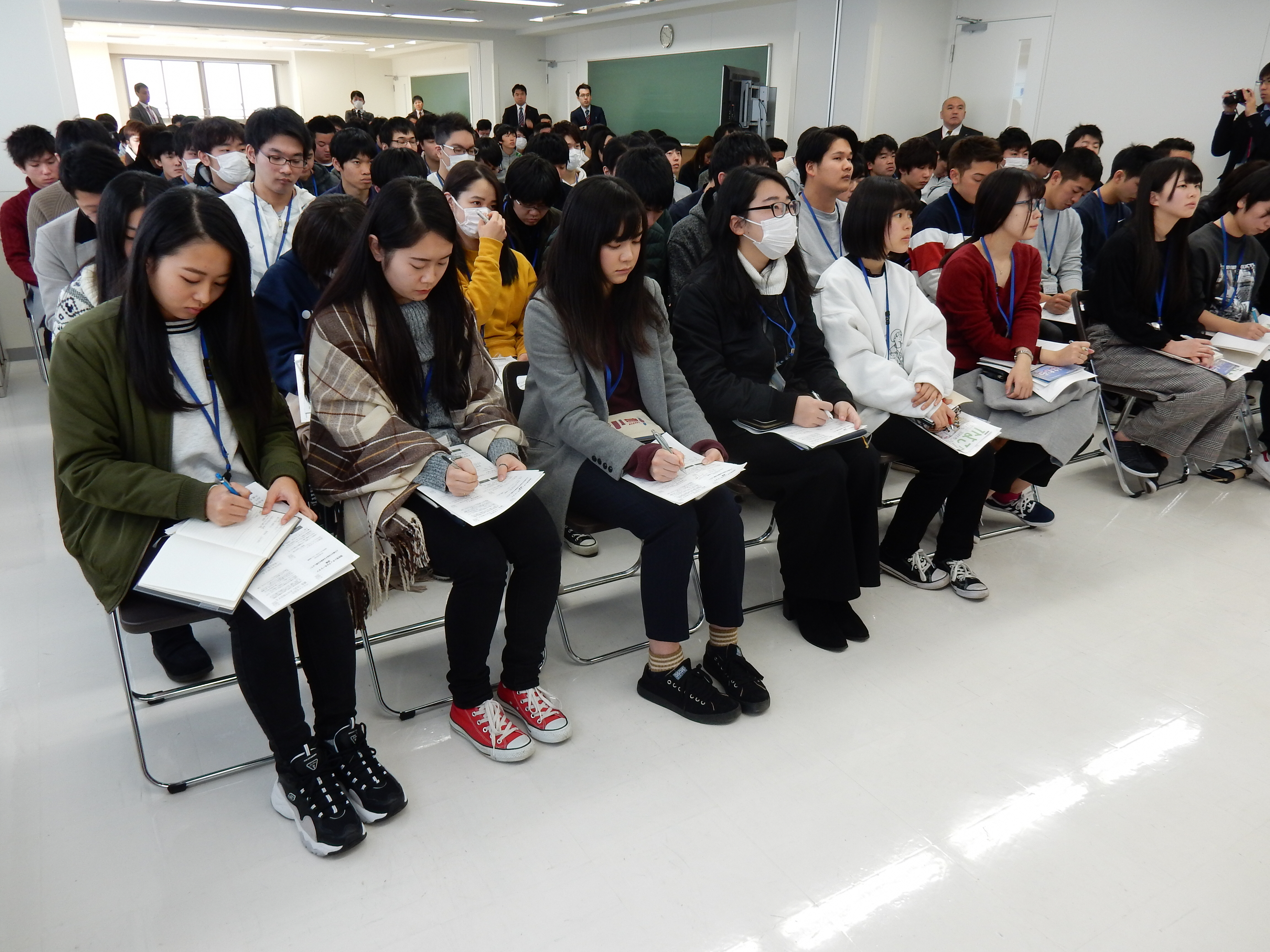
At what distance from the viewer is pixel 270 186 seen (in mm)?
3170

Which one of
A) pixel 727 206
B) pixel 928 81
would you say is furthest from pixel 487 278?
pixel 928 81

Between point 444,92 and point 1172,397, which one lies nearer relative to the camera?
point 1172,397

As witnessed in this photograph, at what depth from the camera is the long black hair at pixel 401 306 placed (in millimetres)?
1949

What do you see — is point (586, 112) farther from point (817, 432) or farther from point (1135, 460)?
point (817, 432)

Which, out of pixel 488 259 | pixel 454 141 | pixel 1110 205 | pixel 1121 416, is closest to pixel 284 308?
pixel 488 259

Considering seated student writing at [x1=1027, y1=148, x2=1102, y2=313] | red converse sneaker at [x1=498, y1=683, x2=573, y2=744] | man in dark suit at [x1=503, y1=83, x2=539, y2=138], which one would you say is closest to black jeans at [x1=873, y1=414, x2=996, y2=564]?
red converse sneaker at [x1=498, y1=683, x2=573, y2=744]

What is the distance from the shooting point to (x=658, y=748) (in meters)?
2.07

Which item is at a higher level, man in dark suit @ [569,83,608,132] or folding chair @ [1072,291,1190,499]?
man in dark suit @ [569,83,608,132]

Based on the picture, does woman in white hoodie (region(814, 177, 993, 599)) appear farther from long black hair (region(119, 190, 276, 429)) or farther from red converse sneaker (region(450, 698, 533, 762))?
long black hair (region(119, 190, 276, 429))

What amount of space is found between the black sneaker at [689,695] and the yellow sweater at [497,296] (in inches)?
47.9

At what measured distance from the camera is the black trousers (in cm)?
241

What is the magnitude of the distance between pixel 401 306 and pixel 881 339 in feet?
5.17

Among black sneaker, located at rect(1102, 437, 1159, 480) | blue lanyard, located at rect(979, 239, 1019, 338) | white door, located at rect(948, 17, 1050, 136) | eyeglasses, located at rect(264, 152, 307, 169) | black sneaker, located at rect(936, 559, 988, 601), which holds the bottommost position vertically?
black sneaker, located at rect(936, 559, 988, 601)

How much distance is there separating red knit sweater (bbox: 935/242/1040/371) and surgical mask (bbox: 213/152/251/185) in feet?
9.84
